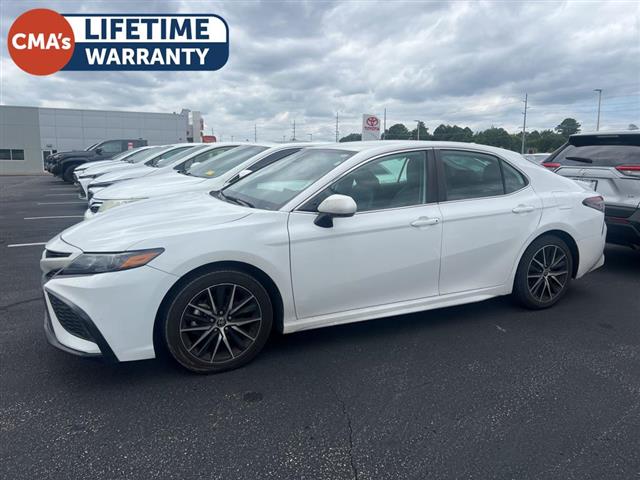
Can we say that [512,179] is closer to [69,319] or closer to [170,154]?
[69,319]

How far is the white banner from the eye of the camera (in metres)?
20.1

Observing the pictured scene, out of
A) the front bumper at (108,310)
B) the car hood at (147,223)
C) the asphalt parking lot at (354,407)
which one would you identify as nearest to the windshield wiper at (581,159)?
the asphalt parking lot at (354,407)

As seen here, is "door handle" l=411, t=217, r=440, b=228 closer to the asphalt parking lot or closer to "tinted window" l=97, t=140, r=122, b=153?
the asphalt parking lot

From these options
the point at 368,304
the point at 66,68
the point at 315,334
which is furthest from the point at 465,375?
the point at 66,68

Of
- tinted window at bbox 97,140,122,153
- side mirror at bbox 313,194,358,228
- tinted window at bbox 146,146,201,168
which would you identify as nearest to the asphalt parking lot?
side mirror at bbox 313,194,358,228

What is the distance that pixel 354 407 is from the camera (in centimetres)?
286

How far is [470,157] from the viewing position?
4.22m

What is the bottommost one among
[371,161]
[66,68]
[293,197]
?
[293,197]

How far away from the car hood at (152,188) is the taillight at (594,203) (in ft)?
14.8

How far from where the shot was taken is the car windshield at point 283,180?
12.0ft

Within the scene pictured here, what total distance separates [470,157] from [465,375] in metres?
1.94

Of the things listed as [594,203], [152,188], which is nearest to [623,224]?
[594,203]

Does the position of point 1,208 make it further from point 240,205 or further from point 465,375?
Result: point 465,375

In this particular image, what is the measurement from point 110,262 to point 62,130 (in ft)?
150
